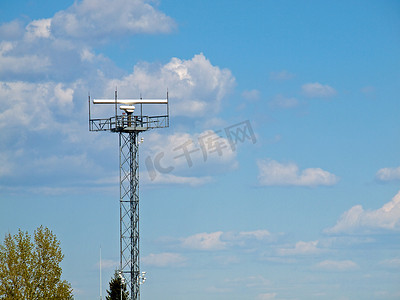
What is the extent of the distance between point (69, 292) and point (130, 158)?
54.2 feet

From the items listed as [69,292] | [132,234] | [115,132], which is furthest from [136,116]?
[69,292]

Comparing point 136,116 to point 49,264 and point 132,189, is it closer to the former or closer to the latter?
point 132,189

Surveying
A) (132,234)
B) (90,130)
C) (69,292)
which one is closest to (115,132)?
(90,130)

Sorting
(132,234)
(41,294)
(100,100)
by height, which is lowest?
(41,294)

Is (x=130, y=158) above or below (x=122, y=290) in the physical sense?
above

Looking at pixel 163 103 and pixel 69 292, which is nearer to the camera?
pixel 69 292

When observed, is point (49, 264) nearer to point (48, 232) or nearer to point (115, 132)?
point (48, 232)

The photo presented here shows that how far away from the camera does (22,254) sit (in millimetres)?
106562

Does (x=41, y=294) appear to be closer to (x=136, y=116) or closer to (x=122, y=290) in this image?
(x=122, y=290)

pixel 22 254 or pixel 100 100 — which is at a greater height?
pixel 100 100

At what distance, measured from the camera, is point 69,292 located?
106 metres

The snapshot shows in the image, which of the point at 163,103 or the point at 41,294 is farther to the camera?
the point at 163,103

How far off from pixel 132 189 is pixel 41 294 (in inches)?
610

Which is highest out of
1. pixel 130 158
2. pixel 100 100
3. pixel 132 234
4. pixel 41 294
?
pixel 100 100
